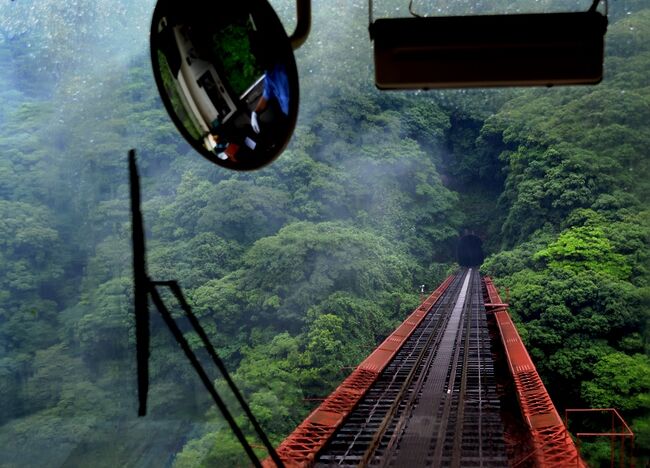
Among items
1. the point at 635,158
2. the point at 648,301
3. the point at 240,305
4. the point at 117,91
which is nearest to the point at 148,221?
the point at 240,305

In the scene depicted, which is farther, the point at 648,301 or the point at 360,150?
the point at 360,150

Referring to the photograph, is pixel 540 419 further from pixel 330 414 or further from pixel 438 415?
pixel 330 414

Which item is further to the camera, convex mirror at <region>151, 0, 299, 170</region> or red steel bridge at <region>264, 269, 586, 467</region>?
red steel bridge at <region>264, 269, 586, 467</region>

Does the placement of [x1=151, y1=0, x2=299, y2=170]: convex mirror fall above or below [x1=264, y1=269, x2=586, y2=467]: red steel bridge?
above

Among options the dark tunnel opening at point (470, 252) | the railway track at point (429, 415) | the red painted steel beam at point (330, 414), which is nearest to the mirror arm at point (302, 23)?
the red painted steel beam at point (330, 414)

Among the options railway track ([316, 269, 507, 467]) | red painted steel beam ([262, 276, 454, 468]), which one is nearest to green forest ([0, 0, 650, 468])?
red painted steel beam ([262, 276, 454, 468])

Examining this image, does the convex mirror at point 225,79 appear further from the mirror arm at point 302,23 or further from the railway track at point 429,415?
the railway track at point 429,415

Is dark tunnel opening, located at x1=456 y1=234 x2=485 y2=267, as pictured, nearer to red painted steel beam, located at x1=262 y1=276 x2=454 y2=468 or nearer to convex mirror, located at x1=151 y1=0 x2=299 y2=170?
red painted steel beam, located at x1=262 y1=276 x2=454 y2=468

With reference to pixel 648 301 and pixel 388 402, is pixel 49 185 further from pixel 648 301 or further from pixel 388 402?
pixel 648 301
